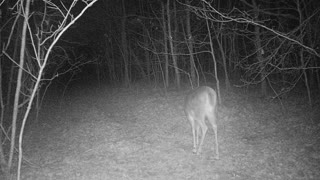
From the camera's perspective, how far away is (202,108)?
7.09 metres

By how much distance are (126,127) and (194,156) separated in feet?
13.2

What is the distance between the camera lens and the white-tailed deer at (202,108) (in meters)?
6.91

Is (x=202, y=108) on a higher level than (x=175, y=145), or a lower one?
higher

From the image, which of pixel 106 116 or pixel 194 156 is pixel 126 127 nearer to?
pixel 106 116

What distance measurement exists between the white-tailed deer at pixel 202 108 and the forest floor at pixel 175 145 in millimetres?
642

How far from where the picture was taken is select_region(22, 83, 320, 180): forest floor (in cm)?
617

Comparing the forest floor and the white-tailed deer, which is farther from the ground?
the white-tailed deer

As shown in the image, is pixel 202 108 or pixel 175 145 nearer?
pixel 202 108

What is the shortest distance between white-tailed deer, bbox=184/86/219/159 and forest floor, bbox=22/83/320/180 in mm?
642

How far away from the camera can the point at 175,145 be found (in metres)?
8.09

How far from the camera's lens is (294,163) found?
609cm

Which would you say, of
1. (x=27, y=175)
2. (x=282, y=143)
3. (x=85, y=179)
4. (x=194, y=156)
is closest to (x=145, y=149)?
(x=194, y=156)

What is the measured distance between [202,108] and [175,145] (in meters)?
1.71

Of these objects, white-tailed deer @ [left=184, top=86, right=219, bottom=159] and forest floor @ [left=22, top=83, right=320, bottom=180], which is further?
white-tailed deer @ [left=184, top=86, right=219, bottom=159]
